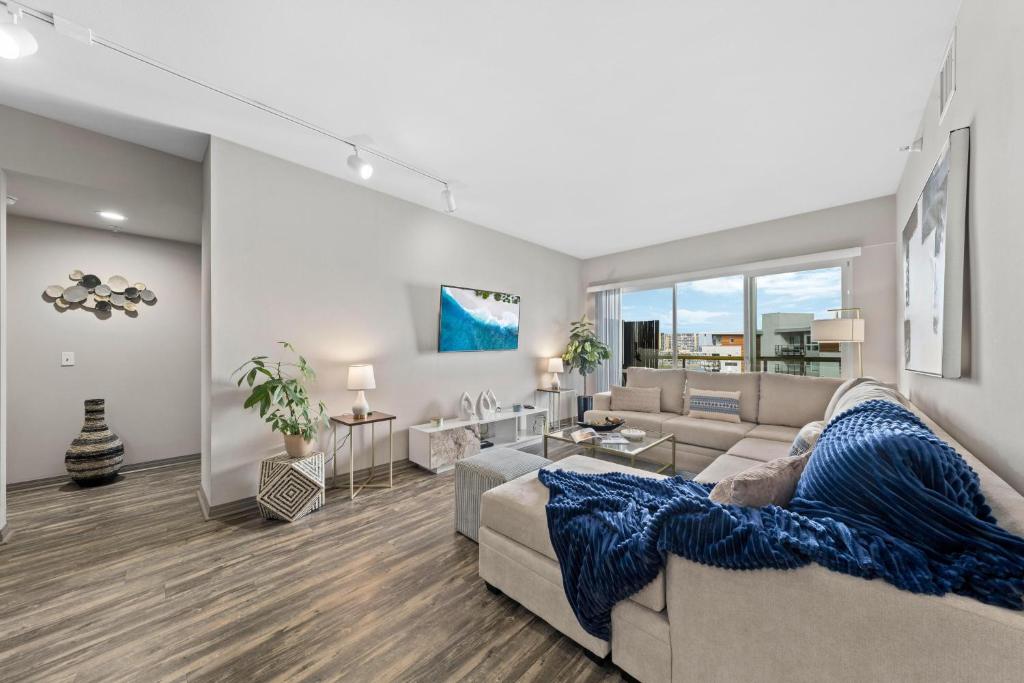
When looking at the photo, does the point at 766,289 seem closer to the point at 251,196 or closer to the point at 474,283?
the point at 474,283

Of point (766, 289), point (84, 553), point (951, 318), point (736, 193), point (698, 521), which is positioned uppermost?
point (736, 193)

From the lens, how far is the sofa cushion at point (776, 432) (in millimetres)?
3191

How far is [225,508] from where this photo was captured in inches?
105

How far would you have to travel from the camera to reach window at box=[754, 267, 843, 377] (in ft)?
13.4

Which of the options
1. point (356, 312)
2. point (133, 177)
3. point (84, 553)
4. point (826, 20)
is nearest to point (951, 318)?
point (826, 20)

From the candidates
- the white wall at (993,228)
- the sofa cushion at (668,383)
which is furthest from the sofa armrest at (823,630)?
the sofa cushion at (668,383)

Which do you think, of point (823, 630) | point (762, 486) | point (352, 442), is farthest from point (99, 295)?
point (823, 630)

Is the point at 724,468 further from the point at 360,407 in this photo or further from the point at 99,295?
the point at 99,295

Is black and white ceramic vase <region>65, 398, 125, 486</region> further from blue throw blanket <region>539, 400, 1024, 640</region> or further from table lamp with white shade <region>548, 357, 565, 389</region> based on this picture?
table lamp with white shade <region>548, 357, 565, 389</region>

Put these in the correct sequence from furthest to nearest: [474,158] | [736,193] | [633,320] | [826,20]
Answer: [633,320]
[736,193]
[474,158]
[826,20]

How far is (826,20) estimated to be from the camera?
1670mm

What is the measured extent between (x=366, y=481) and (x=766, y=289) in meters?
4.80

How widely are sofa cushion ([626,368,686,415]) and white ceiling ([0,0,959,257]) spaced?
211 centimetres

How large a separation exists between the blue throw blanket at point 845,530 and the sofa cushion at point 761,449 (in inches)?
55.0
